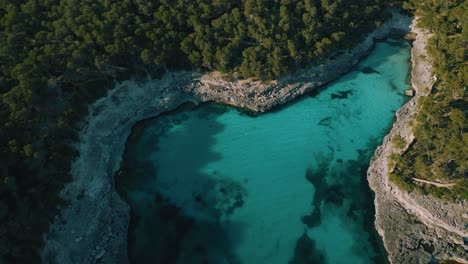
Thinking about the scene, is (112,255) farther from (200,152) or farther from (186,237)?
(200,152)

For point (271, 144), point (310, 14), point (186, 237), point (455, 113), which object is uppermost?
point (310, 14)

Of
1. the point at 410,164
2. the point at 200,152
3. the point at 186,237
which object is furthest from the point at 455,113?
the point at 186,237

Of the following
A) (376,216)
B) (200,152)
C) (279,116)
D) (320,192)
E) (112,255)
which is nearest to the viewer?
(112,255)

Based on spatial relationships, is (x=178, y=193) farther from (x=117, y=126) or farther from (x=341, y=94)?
(x=341, y=94)

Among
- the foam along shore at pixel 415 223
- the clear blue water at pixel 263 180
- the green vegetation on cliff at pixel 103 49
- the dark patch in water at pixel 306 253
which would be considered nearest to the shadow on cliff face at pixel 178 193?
the clear blue water at pixel 263 180

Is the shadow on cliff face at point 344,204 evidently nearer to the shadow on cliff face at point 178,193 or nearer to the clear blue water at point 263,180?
the clear blue water at point 263,180

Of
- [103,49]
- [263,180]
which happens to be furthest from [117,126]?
[263,180]
